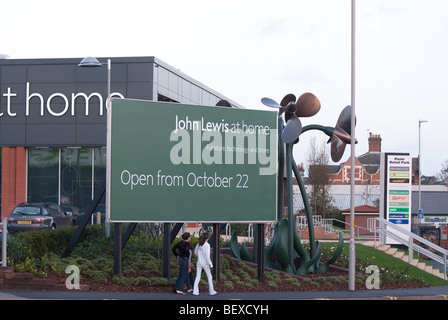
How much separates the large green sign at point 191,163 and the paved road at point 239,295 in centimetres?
212

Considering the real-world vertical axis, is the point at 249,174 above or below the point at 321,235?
above

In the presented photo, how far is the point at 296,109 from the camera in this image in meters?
21.1

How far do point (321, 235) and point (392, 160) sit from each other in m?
10.2

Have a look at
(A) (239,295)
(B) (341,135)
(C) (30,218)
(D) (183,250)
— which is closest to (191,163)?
(D) (183,250)

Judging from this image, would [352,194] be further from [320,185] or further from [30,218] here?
[320,185]

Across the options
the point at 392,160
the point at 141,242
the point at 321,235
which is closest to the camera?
the point at 141,242

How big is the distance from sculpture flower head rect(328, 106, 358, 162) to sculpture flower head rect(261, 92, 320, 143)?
82 centimetres

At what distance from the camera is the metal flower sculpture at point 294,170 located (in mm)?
20766

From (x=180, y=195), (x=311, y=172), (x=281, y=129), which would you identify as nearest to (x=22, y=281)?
(x=180, y=195)

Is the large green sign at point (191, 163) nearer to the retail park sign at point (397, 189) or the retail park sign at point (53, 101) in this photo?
the retail park sign at point (397, 189)

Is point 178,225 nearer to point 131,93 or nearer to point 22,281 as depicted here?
point 22,281

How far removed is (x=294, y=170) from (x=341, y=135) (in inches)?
70.4

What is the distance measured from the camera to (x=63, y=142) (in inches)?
1499

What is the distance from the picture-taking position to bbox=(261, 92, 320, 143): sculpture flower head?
68.0ft
